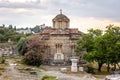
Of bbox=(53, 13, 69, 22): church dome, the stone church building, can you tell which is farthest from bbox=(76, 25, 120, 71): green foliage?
bbox=(53, 13, 69, 22): church dome

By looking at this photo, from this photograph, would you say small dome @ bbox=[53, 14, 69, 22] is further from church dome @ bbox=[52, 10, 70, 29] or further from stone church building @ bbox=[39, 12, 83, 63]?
stone church building @ bbox=[39, 12, 83, 63]

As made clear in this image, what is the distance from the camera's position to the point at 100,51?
5978 centimetres

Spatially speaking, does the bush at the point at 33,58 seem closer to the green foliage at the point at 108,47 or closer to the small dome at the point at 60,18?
the green foliage at the point at 108,47

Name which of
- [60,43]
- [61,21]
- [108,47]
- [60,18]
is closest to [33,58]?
[108,47]

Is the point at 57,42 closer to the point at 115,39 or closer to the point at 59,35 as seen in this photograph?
the point at 59,35

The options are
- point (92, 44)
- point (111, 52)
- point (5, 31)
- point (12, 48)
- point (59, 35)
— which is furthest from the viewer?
point (5, 31)

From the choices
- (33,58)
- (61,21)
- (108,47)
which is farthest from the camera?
(61,21)

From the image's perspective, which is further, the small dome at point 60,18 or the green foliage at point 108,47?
the small dome at point 60,18

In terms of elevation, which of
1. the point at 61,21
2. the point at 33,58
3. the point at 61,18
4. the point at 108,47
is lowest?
the point at 33,58

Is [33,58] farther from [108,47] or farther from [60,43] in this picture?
[60,43]

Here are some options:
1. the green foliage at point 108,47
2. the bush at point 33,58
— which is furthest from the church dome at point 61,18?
the green foliage at point 108,47

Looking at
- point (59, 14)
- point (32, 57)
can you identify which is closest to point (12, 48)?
point (59, 14)

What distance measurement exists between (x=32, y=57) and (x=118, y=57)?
1705cm

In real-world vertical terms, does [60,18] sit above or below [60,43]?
above
